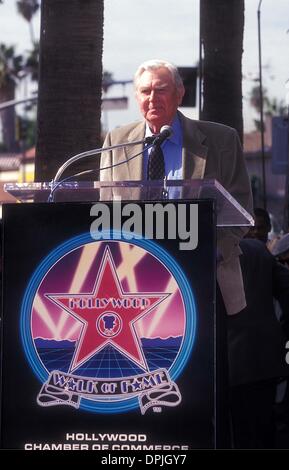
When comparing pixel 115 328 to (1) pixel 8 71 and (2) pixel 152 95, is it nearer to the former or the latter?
(2) pixel 152 95

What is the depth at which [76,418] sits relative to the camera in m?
4.82

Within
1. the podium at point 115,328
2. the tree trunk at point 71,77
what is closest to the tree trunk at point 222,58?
the tree trunk at point 71,77

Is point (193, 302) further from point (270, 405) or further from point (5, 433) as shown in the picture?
point (270, 405)

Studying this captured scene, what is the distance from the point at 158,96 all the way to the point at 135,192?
67 centimetres

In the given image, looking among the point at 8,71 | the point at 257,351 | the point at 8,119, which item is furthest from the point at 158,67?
the point at 8,119

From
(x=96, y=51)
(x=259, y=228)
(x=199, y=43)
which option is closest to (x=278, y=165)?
(x=199, y=43)

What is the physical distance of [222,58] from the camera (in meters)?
12.8

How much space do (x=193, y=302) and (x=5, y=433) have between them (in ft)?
2.88

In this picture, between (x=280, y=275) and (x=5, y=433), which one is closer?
(x=5, y=433)

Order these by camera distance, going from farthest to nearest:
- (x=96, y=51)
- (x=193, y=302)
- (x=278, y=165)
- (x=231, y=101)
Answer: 1. (x=278, y=165)
2. (x=231, y=101)
3. (x=96, y=51)
4. (x=193, y=302)

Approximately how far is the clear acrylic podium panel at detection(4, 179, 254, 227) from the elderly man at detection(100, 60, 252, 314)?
0.34 metres

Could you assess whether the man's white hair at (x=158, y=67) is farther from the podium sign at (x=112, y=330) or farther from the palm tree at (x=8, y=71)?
the palm tree at (x=8, y=71)

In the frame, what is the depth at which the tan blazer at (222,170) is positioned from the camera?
17.7 ft

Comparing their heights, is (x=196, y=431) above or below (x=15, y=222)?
below
